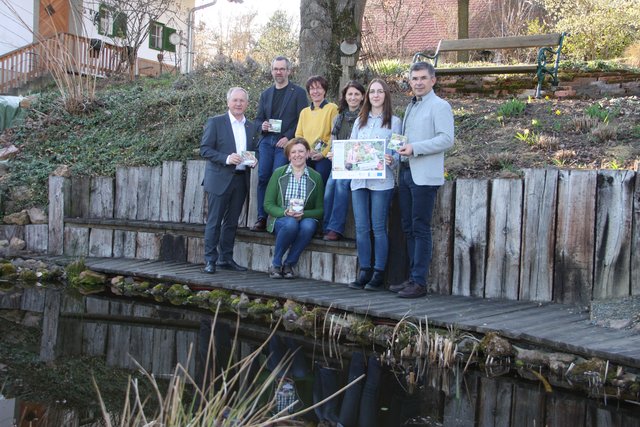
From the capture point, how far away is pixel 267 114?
7066 millimetres

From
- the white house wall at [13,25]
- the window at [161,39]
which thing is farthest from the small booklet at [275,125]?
the window at [161,39]

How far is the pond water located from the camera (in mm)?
3799

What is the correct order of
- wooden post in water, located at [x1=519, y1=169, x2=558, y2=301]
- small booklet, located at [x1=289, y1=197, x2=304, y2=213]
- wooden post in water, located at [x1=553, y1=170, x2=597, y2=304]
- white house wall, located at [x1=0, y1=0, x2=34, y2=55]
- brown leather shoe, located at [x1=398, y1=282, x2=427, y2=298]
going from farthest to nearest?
white house wall, located at [x1=0, y1=0, x2=34, y2=55]
small booklet, located at [x1=289, y1=197, x2=304, y2=213]
brown leather shoe, located at [x1=398, y1=282, x2=427, y2=298]
wooden post in water, located at [x1=519, y1=169, x2=558, y2=301]
wooden post in water, located at [x1=553, y1=170, x2=597, y2=304]

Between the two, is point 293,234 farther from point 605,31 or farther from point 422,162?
point 605,31

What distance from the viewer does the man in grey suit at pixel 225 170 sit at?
→ 22.4 ft

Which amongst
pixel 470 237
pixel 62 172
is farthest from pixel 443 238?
pixel 62 172

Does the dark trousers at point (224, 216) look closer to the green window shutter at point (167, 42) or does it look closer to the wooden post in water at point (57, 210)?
Result: the wooden post in water at point (57, 210)

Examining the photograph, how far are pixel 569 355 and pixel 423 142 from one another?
1.88 meters

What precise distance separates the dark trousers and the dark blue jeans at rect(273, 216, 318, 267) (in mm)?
529

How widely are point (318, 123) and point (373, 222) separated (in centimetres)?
119

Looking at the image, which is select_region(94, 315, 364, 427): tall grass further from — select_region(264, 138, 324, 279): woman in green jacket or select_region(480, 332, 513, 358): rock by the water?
select_region(264, 138, 324, 279): woman in green jacket

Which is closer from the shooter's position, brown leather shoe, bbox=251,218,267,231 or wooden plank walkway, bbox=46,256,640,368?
wooden plank walkway, bbox=46,256,640,368

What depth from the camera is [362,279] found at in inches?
245

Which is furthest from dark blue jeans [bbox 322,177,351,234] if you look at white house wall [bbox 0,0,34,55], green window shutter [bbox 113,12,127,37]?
white house wall [bbox 0,0,34,55]
